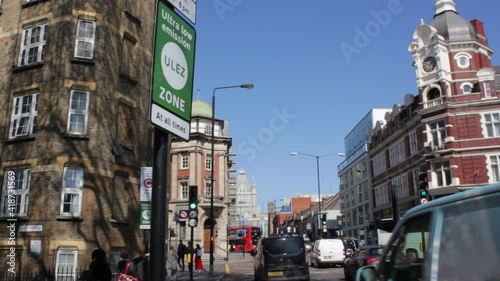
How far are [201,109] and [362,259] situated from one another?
166 ft

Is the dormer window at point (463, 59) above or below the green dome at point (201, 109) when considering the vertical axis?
below

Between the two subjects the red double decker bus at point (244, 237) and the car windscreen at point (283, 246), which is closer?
the car windscreen at point (283, 246)

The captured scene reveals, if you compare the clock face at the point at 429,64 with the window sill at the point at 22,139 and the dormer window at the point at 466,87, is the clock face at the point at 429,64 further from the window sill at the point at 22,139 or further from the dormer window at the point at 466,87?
the window sill at the point at 22,139

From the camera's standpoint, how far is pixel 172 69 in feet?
13.6

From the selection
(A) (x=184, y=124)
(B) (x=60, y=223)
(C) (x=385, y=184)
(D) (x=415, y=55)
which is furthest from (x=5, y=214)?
(C) (x=385, y=184)

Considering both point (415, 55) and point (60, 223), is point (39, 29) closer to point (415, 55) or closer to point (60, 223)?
point (60, 223)

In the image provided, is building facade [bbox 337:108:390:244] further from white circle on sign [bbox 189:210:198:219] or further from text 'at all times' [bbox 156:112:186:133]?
text 'at all times' [bbox 156:112:186:133]

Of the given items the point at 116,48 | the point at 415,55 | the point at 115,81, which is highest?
the point at 415,55

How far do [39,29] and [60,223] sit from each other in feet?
31.3

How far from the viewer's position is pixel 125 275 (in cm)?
926

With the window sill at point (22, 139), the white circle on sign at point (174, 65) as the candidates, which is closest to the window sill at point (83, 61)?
the window sill at point (22, 139)

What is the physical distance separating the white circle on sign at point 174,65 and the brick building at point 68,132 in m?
15.6

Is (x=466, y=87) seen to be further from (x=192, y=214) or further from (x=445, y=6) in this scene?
(x=192, y=214)

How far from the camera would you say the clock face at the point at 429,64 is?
39031mm
